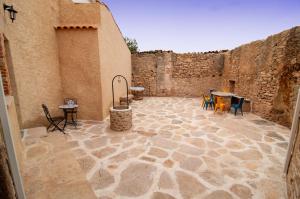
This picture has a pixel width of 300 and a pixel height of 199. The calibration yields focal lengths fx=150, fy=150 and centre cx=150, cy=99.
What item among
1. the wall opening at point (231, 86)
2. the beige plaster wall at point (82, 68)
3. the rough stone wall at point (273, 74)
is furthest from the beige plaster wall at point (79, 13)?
the wall opening at point (231, 86)

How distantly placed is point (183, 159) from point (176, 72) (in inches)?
390

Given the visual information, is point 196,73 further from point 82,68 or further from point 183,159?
point 183,159

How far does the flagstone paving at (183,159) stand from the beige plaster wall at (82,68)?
81cm

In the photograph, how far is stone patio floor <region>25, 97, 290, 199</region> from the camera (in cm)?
264

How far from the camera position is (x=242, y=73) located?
8695 millimetres

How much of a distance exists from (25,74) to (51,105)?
4.79ft

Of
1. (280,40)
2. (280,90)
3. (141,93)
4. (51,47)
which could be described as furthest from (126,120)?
(141,93)

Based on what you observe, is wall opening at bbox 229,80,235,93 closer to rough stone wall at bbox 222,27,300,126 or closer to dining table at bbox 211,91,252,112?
rough stone wall at bbox 222,27,300,126

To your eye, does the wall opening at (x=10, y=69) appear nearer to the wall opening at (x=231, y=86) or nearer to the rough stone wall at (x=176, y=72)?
the rough stone wall at (x=176, y=72)

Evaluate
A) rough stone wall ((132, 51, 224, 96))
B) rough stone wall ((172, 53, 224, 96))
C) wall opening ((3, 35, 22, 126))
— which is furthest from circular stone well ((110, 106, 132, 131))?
rough stone wall ((172, 53, 224, 96))

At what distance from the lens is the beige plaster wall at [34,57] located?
167 inches

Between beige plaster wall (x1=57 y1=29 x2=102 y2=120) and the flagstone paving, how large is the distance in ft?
2.66

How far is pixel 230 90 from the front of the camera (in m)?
10.2

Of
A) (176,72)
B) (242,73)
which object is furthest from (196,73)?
(242,73)
